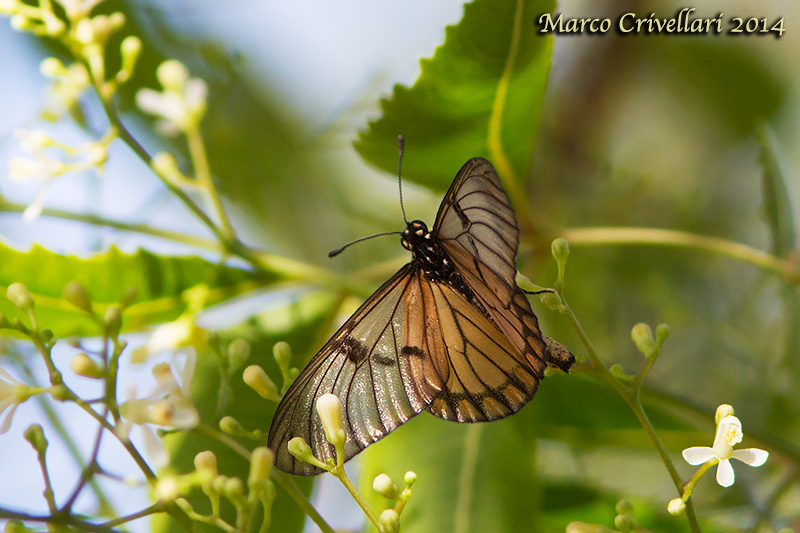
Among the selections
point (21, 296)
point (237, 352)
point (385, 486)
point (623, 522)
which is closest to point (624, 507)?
point (623, 522)

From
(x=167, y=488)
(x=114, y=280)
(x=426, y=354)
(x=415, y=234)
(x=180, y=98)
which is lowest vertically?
(x=167, y=488)

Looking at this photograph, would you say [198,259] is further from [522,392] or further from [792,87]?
[792,87]

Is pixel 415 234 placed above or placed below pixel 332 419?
above

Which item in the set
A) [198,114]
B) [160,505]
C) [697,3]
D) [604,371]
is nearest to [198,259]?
[198,114]

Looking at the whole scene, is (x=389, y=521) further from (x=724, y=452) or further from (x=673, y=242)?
(x=673, y=242)

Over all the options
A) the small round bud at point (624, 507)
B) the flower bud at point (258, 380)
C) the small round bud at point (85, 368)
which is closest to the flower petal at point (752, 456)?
the small round bud at point (624, 507)

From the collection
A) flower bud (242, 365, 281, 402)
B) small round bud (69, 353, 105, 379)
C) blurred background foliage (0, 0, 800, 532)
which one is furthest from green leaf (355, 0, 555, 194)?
small round bud (69, 353, 105, 379)

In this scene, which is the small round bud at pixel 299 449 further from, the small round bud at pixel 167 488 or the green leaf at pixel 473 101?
the green leaf at pixel 473 101
